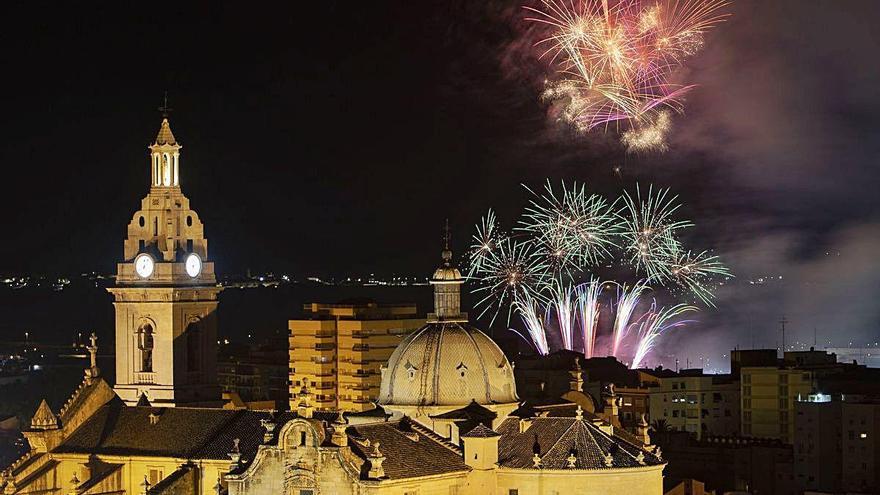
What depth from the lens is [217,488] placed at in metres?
86.8

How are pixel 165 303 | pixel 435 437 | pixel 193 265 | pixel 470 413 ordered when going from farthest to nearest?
pixel 193 265, pixel 165 303, pixel 470 413, pixel 435 437

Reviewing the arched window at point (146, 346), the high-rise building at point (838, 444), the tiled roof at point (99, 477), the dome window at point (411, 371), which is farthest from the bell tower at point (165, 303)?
the high-rise building at point (838, 444)

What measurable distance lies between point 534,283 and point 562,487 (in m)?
35.9

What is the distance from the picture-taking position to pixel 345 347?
162250 mm

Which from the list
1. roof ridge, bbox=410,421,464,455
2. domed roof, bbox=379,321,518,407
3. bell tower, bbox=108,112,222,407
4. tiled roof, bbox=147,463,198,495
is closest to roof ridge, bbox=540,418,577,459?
roof ridge, bbox=410,421,464,455

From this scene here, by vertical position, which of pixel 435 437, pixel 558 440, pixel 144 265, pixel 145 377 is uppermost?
pixel 144 265

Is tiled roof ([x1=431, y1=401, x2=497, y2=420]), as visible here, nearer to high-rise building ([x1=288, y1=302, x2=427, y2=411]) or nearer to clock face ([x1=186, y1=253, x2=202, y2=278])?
clock face ([x1=186, y1=253, x2=202, y2=278])

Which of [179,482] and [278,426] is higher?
[278,426]

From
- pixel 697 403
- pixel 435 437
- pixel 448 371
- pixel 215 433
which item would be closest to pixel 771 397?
pixel 697 403

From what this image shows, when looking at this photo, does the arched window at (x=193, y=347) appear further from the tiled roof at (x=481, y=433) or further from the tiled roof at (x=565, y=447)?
the tiled roof at (x=481, y=433)

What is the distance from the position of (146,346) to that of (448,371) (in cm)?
2035

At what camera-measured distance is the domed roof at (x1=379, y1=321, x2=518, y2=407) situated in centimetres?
8688

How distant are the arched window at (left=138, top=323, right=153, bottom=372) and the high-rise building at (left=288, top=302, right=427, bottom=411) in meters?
51.6

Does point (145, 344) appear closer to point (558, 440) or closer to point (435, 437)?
point (435, 437)
